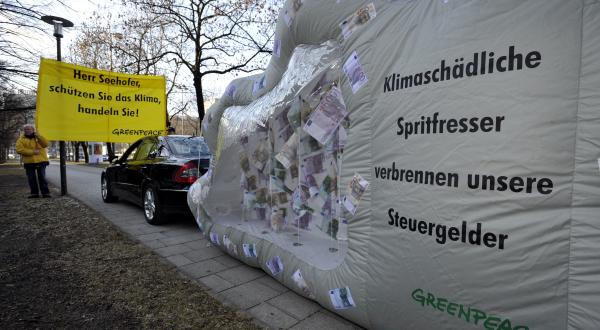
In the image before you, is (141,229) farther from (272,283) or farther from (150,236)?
(272,283)

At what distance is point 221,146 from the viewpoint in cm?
398

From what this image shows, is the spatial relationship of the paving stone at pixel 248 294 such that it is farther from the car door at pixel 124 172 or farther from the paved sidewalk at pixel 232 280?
the car door at pixel 124 172

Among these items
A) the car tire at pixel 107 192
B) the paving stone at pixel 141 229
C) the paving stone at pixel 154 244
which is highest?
the car tire at pixel 107 192

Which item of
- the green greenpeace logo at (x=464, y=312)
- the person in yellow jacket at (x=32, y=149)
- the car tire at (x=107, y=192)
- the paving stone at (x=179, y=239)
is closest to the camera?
the green greenpeace logo at (x=464, y=312)

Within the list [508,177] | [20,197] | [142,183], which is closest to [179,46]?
[20,197]

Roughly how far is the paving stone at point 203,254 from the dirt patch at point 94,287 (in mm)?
358

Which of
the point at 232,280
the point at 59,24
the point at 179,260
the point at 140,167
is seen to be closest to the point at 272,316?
the point at 232,280

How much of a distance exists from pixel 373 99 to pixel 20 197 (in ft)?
33.9

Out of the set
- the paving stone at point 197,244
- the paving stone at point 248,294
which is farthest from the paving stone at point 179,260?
the paving stone at point 248,294

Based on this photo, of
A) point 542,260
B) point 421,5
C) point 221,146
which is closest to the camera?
point 542,260

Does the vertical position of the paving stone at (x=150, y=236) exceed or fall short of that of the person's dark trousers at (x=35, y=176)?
it falls short

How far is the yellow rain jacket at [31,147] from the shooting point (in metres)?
7.76

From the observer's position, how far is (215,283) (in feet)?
10.5

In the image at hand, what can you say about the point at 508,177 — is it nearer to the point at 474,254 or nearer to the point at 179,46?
the point at 474,254
